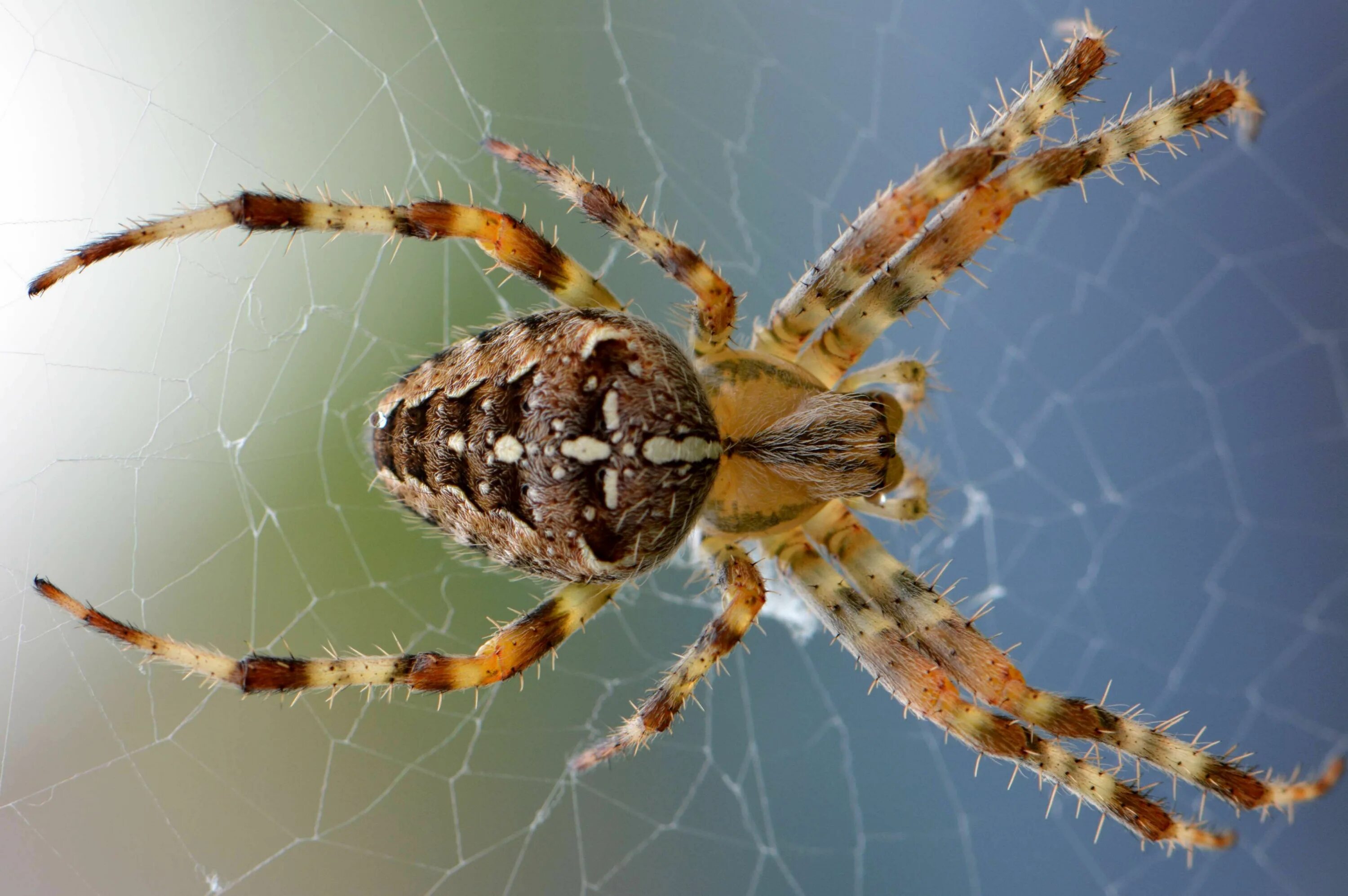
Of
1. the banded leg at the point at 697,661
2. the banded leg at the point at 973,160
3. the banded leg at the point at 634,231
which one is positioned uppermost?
the banded leg at the point at 973,160

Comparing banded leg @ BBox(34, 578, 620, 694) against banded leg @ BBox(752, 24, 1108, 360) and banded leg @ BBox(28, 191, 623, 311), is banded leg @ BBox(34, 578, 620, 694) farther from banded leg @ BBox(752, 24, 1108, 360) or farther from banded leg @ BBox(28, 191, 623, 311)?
banded leg @ BBox(752, 24, 1108, 360)

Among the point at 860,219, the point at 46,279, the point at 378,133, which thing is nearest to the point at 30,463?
the point at 46,279

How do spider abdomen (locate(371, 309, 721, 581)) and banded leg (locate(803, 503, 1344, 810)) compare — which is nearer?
spider abdomen (locate(371, 309, 721, 581))

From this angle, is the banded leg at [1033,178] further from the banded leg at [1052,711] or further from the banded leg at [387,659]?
the banded leg at [387,659]

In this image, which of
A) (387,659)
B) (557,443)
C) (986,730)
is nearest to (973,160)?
(557,443)

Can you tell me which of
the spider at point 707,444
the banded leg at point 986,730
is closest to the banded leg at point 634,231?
the spider at point 707,444

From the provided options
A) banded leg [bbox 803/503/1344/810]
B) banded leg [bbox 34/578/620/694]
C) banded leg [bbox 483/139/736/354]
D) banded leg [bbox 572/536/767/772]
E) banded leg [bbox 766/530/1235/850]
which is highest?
banded leg [bbox 483/139/736/354]

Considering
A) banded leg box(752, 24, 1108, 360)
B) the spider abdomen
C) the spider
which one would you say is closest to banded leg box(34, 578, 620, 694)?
the spider
